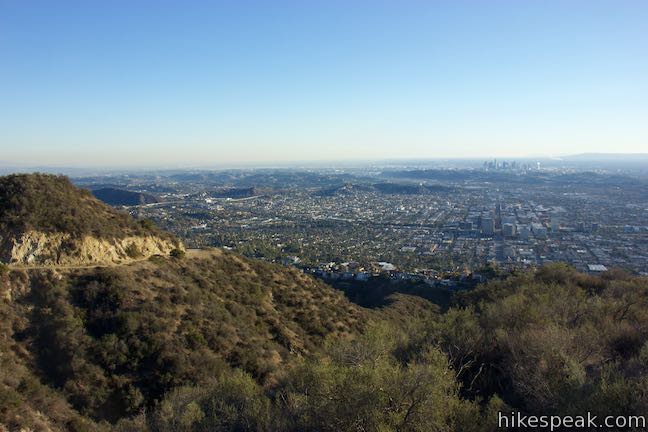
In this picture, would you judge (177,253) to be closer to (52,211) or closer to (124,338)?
(52,211)

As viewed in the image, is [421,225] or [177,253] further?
[421,225]

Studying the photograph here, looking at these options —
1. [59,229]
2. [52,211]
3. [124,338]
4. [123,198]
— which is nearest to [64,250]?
[59,229]

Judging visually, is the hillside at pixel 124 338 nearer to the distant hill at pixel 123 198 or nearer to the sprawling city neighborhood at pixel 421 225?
the sprawling city neighborhood at pixel 421 225

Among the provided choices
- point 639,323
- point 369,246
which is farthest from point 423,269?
point 639,323

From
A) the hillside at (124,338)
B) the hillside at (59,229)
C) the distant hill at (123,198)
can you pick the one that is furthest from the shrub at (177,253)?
the distant hill at (123,198)

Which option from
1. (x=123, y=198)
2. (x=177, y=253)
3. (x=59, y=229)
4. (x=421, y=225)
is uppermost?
(x=59, y=229)

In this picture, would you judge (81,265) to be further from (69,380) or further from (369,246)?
(369,246)

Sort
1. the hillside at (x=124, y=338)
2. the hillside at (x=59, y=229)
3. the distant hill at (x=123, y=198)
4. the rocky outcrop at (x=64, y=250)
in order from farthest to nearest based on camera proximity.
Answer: the distant hill at (x=123, y=198) → the hillside at (x=59, y=229) → the rocky outcrop at (x=64, y=250) → the hillside at (x=124, y=338)

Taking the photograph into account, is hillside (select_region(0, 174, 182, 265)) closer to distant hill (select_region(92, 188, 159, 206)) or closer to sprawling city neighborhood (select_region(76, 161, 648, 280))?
sprawling city neighborhood (select_region(76, 161, 648, 280))
